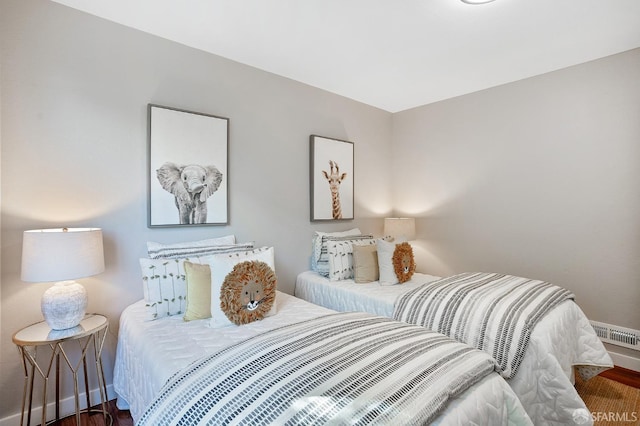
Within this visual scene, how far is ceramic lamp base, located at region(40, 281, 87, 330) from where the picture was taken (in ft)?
5.39

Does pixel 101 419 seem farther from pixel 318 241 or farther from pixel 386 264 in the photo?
pixel 386 264

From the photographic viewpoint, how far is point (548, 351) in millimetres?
1670

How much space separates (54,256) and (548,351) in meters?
2.60

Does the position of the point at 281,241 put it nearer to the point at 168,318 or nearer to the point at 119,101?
the point at 168,318

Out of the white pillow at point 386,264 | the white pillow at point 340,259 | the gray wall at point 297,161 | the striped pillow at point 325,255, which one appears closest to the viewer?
the gray wall at point 297,161

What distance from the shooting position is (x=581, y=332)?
2.10 m

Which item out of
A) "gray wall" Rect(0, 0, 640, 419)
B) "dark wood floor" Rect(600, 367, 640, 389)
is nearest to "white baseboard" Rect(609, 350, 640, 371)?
"dark wood floor" Rect(600, 367, 640, 389)

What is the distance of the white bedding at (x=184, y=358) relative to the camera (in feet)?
3.85

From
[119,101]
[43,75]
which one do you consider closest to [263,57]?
[119,101]

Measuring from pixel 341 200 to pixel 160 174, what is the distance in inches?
73.6

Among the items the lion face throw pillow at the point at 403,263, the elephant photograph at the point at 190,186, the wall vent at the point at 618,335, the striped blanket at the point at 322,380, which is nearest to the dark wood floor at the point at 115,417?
the wall vent at the point at 618,335

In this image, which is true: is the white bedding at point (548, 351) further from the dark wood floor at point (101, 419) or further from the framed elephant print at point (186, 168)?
the dark wood floor at point (101, 419)

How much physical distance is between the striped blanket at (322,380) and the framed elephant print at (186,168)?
1308 mm

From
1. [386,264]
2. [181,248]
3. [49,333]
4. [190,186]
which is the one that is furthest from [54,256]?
[386,264]
